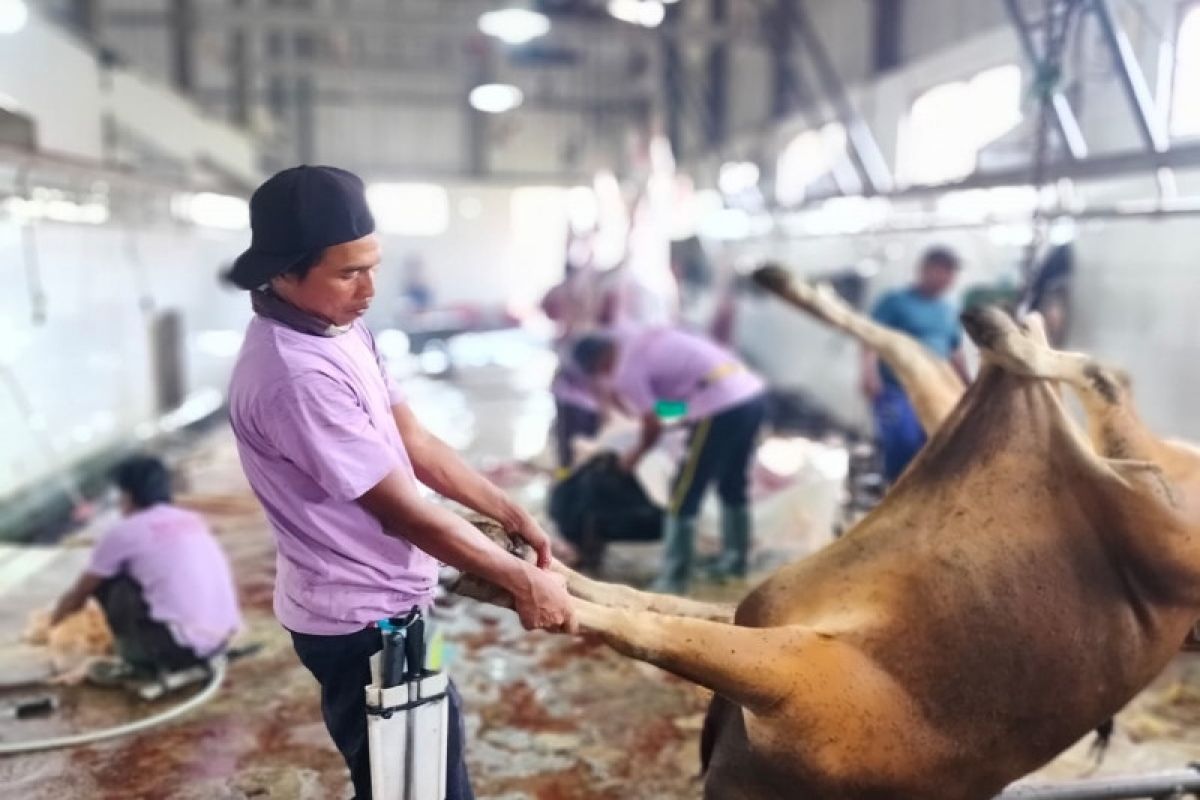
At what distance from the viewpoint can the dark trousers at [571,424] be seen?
6.41 meters

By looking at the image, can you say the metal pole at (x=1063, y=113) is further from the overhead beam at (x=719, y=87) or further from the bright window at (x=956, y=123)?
the overhead beam at (x=719, y=87)

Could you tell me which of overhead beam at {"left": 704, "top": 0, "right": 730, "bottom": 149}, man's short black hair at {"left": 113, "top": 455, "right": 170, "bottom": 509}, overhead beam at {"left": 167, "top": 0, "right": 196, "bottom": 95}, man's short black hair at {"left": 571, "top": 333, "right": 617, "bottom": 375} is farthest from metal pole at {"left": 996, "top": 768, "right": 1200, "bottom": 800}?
overhead beam at {"left": 704, "top": 0, "right": 730, "bottom": 149}

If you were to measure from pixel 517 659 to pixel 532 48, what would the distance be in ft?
32.8

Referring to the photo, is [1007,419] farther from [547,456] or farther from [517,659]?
[547,456]

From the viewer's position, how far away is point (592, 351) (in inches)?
204

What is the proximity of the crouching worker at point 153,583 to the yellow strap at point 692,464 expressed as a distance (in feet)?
6.81

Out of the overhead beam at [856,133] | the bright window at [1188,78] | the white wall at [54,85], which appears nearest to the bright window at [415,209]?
the overhead beam at [856,133]

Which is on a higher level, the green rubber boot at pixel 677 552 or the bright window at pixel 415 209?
the bright window at pixel 415 209

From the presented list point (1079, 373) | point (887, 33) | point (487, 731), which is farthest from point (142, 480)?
point (887, 33)

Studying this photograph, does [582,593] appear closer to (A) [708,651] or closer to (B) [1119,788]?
(A) [708,651]

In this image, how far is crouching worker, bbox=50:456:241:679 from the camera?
364cm

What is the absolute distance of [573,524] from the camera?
5219 mm

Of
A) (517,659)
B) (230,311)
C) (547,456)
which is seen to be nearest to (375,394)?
(517,659)

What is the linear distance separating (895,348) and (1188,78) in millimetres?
3178
